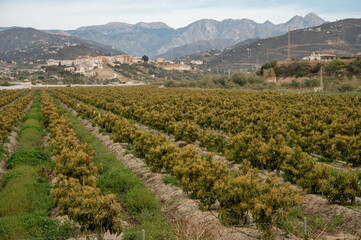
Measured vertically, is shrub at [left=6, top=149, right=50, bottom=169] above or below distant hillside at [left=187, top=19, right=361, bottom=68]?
below

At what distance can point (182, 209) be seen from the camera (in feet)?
31.7

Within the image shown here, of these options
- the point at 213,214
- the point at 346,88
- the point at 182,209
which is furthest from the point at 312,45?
the point at 213,214

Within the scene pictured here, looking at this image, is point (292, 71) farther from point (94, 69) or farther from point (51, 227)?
point (94, 69)

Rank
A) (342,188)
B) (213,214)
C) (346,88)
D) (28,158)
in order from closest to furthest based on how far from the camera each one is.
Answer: (213,214), (342,188), (28,158), (346,88)

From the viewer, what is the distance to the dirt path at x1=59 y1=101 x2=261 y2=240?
25.1 feet

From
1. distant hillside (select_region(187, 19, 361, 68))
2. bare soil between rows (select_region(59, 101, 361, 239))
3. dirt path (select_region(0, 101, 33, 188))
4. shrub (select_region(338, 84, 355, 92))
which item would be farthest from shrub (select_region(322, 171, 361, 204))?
distant hillside (select_region(187, 19, 361, 68))

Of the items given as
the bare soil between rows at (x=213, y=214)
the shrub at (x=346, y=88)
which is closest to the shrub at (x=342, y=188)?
the bare soil between rows at (x=213, y=214)

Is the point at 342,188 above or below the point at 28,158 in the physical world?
above

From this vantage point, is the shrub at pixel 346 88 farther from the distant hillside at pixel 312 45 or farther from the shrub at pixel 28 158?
the distant hillside at pixel 312 45

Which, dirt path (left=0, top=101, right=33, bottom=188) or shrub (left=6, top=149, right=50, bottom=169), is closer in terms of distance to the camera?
dirt path (left=0, top=101, right=33, bottom=188)

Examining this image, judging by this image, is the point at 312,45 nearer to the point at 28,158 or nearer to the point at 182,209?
the point at 28,158

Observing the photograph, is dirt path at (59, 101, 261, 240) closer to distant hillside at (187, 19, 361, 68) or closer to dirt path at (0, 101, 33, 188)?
dirt path at (0, 101, 33, 188)

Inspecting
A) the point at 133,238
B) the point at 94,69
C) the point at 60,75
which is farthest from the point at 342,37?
the point at 133,238

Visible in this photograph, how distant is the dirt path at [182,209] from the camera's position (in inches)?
302
